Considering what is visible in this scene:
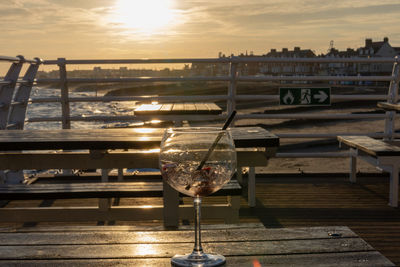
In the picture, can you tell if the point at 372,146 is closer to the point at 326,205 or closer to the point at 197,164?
the point at 326,205

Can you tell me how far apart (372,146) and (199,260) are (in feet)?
13.9

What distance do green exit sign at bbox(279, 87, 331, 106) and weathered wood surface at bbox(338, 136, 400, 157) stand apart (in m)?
0.73

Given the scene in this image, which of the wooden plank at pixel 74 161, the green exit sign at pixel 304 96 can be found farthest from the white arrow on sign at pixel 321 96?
the wooden plank at pixel 74 161

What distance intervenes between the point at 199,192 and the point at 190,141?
0.13m

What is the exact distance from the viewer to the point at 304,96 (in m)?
6.54

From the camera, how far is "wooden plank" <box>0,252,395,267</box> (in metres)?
1.26

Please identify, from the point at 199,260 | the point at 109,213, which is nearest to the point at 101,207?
the point at 109,213

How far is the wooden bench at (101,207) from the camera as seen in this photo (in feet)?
11.2

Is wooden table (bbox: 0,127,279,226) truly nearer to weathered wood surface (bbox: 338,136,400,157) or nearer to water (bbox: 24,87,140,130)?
weathered wood surface (bbox: 338,136,400,157)

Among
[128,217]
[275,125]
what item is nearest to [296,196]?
[128,217]

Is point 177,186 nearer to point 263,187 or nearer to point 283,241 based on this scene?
point 283,241

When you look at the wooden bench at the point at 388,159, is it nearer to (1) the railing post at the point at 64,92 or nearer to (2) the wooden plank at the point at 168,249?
(1) the railing post at the point at 64,92

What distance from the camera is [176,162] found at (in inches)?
49.0

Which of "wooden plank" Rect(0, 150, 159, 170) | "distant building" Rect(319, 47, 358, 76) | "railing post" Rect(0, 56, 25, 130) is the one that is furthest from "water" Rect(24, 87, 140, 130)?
"distant building" Rect(319, 47, 358, 76)
